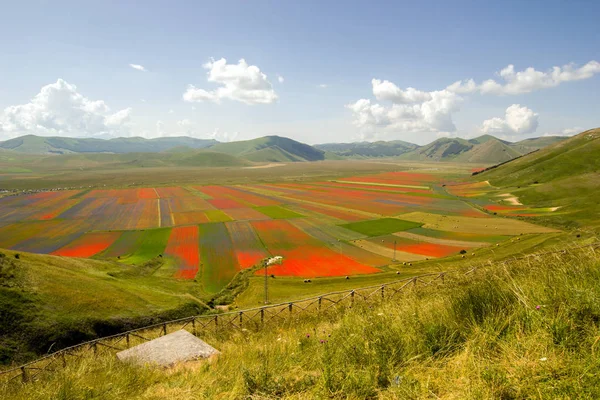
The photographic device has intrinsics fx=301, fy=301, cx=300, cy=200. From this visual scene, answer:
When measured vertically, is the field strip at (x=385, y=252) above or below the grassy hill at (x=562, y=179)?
below

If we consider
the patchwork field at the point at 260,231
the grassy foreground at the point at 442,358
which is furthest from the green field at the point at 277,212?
the grassy foreground at the point at 442,358

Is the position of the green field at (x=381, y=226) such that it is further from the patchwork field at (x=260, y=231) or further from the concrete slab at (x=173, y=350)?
the concrete slab at (x=173, y=350)

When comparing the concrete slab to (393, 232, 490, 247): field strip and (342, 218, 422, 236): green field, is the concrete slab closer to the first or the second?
(393, 232, 490, 247): field strip

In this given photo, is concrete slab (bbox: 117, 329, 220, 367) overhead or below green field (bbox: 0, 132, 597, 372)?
overhead

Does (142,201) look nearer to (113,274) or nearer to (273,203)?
(273,203)

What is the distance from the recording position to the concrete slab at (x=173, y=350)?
13227mm

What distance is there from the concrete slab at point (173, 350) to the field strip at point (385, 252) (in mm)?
44574

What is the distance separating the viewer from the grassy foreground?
4176mm

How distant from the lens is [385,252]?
190 ft

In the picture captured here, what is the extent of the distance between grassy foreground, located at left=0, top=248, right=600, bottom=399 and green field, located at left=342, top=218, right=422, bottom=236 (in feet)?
213

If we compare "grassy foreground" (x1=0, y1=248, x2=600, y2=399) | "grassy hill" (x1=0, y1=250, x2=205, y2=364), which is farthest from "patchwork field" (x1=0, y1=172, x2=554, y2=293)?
"grassy foreground" (x1=0, y1=248, x2=600, y2=399)

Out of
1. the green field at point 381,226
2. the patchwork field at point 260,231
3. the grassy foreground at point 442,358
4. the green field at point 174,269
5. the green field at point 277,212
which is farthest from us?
the green field at point 277,212

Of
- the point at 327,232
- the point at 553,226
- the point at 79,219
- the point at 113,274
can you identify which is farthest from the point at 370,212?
the point at 79,219

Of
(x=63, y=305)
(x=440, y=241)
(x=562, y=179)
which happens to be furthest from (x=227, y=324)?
(x=562, y=179)
